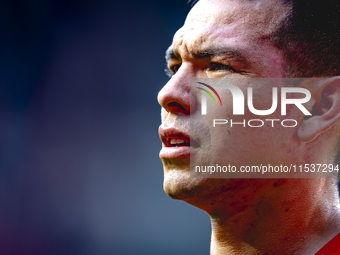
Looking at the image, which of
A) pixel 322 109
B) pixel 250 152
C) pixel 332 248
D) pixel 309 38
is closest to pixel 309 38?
pixel 309 38

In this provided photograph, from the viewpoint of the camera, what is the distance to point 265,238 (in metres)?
1.01

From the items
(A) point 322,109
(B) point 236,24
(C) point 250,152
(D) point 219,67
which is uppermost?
(B) point 236,24

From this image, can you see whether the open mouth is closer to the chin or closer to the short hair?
the chin

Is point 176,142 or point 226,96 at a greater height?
point 226,96

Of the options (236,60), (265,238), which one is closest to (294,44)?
(236,60)

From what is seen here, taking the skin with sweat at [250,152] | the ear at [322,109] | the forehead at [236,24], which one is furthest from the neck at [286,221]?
the forehead at [236,24]

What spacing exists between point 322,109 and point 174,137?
1.55ft

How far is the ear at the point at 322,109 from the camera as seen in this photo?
3.21 ft

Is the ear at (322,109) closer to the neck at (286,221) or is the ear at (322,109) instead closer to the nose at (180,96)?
the neck at (286,221)

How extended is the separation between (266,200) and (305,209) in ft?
0.44

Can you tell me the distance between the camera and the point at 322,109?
3.28 feet

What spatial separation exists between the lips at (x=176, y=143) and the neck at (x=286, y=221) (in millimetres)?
220

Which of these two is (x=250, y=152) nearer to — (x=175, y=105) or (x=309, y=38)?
(x=175, y=105)

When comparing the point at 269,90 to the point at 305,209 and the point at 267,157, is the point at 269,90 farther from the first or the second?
the point at 305,209
